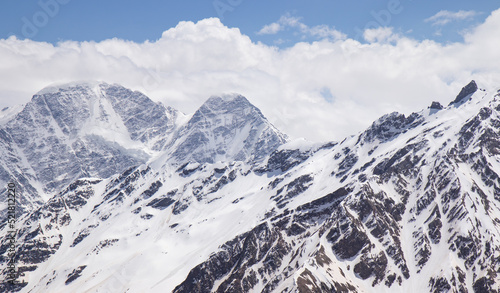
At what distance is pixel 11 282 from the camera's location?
320ft

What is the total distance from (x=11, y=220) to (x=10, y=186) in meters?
5.41

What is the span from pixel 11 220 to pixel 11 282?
10.1m

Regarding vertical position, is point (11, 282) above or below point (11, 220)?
below

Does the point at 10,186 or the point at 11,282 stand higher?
the point at 10,186

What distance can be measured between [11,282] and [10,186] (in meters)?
15.5

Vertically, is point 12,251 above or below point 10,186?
below

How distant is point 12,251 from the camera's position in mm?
98625

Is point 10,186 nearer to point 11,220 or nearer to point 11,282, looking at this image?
point 11,220

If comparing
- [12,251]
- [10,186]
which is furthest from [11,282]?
[10,186]

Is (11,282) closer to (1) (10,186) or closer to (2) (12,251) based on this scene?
(2) (12,251)

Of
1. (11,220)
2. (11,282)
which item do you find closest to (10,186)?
(11,220)
